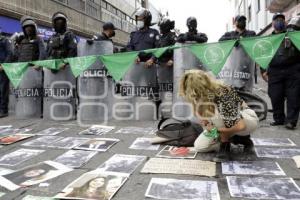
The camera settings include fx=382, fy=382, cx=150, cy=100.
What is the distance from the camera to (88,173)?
367cm

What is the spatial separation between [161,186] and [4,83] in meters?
5.86

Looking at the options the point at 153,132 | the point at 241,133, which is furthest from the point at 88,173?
the point at 153,132

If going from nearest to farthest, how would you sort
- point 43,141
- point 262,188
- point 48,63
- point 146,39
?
point 262,188, point 43,141, point 48,63, point 146,39

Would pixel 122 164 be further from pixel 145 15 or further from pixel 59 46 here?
pixel 59 46

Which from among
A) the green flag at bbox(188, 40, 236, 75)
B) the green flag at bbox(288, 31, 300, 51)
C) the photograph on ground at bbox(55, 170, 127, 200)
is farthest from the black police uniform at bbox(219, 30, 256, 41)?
the photograph on ground at bbox(55, 170, 127, 200)

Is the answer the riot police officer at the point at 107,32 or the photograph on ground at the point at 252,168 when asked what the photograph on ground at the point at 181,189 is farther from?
the riot police officer at the point at 107,32

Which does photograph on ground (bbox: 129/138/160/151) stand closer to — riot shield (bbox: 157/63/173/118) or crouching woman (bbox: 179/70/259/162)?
crouching woman (bbox: 179/70/259/162)

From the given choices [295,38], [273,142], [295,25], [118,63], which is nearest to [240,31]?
[295,25]

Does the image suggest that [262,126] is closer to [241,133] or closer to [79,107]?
[241,133]

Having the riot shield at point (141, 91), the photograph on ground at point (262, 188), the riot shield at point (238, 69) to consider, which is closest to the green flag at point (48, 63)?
the riot shield at point (141, 91)

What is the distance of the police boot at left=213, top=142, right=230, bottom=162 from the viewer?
4.03 m

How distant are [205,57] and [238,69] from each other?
78cm

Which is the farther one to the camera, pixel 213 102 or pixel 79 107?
pixel 79 107

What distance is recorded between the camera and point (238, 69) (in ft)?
20.9
